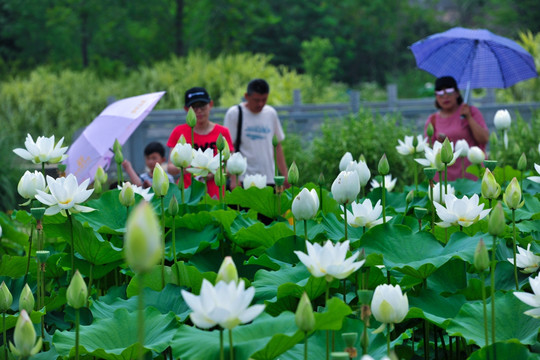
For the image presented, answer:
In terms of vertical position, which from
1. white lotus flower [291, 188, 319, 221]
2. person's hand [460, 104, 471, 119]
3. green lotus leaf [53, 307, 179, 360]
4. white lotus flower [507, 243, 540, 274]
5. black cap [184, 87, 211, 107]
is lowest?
green lotus leaf [53, 307, 179, 360]

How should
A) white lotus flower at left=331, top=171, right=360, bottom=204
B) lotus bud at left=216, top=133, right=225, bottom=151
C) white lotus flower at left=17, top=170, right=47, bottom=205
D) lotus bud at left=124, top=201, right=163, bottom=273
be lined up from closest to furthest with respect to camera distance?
lotus bud at left=124, top=201, right=163, bottom=273 < white lotus flower at left=331, top=171, right=360, bottom=204 < white lotus flower at left=17, top=170, right=47, bottom=205 < lotus bud at left=216, top=133, right=225, bottom=151

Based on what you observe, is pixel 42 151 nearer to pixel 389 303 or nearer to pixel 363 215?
pixel 363 215

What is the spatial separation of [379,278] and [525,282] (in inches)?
A: 15.6

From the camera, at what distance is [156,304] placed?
73.0 inches

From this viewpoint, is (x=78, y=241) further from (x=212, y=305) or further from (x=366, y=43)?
(x=366, y=43)

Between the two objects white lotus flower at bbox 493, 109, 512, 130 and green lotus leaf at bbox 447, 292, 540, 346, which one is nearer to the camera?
green lotus leaf at bbox 447, 292, 540, 346

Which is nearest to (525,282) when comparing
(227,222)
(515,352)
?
(515,352)

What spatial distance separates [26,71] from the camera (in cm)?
1903

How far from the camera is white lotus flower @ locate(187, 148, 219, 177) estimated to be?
2.65m

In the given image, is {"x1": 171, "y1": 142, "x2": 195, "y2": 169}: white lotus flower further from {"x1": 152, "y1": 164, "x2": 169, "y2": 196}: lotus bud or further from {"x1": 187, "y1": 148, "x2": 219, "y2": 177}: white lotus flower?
{"x1": 152, "y1": 164, "x2": 169, "y2": 196}: lotus bud

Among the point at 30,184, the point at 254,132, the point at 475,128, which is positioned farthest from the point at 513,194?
the point at 254,132

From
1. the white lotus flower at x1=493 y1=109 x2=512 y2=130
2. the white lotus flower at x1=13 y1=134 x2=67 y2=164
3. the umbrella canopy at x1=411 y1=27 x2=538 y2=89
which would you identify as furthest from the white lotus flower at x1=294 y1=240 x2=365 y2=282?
the umbrella canopy at x1=411 y1=27 x2=538 y2=89

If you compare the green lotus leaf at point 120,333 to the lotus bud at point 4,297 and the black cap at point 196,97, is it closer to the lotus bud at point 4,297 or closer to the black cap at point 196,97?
the lotus bud at point 4,297

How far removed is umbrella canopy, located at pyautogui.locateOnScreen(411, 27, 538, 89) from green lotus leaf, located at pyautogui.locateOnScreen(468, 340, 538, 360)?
4.29 m
